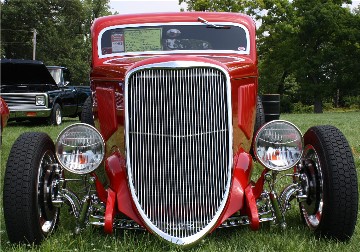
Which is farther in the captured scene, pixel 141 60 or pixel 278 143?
pixel 141 60

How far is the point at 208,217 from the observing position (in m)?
3.26

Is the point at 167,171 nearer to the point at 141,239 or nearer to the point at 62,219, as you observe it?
the point at 141,239

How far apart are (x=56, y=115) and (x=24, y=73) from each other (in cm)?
152

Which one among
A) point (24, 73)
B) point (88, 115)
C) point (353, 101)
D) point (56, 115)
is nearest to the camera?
point (88, 115)

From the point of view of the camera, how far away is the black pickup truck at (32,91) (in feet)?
45.9

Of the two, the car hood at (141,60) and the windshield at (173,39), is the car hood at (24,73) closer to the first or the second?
the windshield at (173,39)

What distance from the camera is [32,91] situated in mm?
14141

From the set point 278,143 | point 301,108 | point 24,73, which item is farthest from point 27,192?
point 301,108

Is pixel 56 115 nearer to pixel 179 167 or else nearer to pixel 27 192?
pixel 27 192

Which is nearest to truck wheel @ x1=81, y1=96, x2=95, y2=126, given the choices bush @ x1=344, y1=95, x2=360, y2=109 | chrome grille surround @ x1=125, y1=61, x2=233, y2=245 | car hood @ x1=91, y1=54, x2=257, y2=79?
car hood @ x1=91, y1=54, x2=257, y2=79

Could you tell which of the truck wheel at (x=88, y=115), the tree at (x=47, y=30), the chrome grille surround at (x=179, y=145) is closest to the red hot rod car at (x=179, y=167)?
the chrome grille surround at (x=179, y=145)

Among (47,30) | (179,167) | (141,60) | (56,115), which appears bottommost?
(56,115)

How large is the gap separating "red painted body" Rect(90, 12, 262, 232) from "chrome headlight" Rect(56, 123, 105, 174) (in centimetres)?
20

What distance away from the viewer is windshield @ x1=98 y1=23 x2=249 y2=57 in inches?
178
